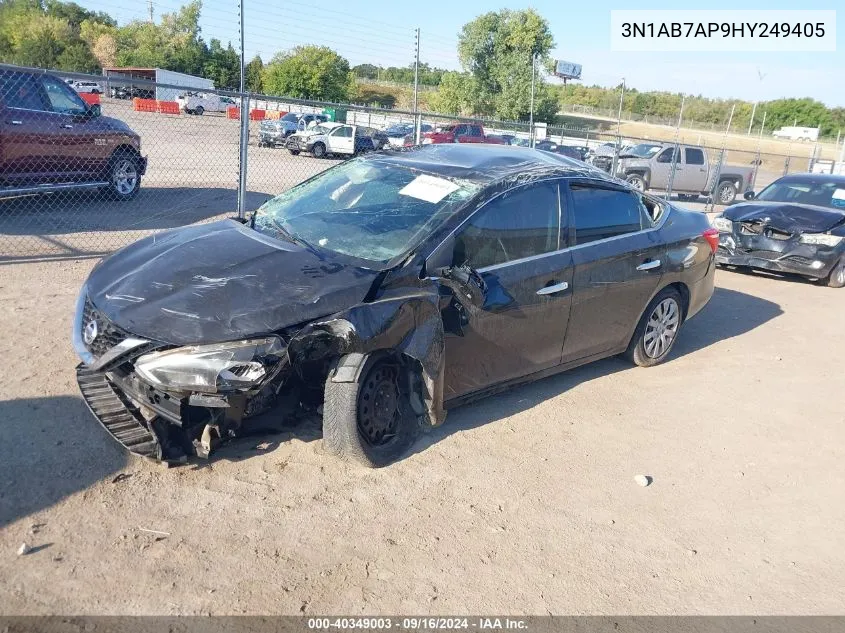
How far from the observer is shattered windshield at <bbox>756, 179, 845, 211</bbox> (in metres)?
10.3

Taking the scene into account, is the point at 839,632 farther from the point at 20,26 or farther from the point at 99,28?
the point at 99,28

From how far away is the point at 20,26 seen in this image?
194 feet

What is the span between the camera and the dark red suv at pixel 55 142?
8.91 metres

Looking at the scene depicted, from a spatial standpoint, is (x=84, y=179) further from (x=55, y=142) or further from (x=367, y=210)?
(x=367, y=210)

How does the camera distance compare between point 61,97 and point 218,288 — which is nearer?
point 218,288

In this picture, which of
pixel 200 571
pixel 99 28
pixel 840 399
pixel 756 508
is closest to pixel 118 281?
pixel 200 571

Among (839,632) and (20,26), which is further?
(20,26)

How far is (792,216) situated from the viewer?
9.71m

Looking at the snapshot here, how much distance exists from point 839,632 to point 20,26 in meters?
71.6

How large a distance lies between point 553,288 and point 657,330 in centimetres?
167

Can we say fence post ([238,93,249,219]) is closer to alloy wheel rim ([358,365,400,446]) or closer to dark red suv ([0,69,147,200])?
dark red suv ([0,69,147,200])

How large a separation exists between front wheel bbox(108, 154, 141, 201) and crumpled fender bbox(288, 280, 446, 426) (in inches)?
335

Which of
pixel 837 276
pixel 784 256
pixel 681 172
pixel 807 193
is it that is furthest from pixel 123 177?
pixel 681 172

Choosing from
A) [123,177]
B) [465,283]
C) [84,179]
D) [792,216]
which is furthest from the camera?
[123,177]
